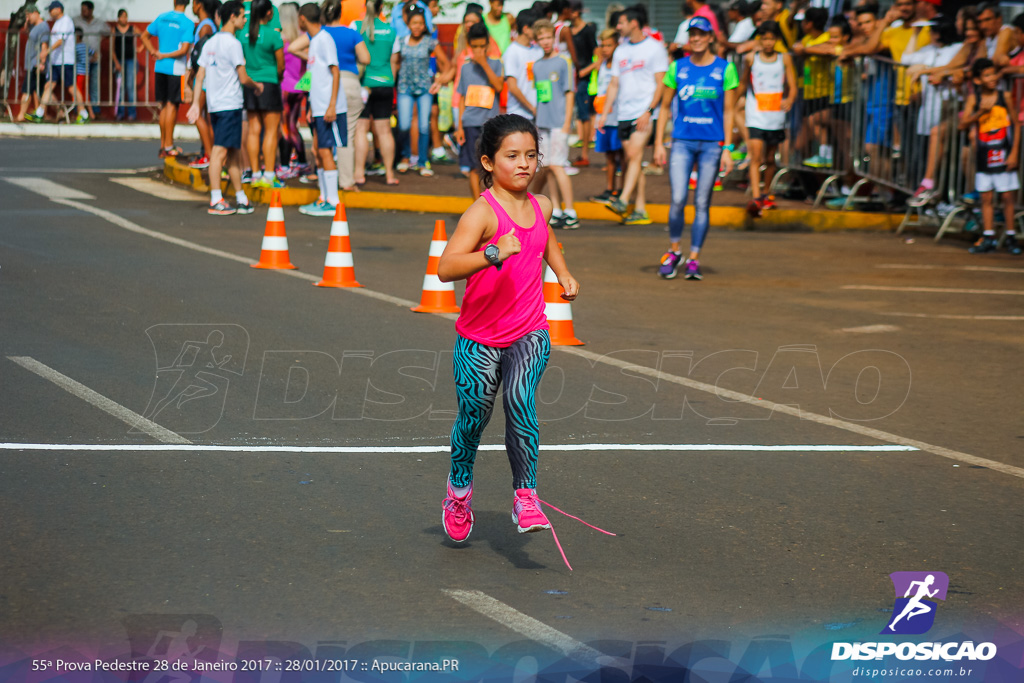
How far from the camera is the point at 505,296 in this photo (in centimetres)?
504

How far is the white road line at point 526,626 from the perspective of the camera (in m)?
4.09

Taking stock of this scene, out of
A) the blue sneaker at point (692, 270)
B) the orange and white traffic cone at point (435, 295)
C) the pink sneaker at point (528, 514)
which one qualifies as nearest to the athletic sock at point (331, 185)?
the blue sneaker at point (692, 270)

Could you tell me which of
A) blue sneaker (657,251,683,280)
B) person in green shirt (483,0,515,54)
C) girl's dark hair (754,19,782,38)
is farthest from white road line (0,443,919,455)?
person in green shirt (483,0,515,54)

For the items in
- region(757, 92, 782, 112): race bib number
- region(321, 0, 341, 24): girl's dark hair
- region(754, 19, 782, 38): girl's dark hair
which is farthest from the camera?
region(757, 92, 782, 112): race bib number

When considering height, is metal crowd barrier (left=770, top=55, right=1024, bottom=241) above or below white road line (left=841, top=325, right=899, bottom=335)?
above

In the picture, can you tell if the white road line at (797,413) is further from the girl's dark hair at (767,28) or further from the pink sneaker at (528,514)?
the girl's dark hair at (767,28)

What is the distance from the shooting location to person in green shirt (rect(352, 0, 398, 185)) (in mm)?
17391

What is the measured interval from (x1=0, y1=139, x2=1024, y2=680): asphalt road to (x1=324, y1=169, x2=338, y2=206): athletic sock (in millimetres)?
3204

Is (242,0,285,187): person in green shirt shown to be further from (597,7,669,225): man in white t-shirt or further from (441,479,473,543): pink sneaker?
(441,479,473,543): pink sneaker

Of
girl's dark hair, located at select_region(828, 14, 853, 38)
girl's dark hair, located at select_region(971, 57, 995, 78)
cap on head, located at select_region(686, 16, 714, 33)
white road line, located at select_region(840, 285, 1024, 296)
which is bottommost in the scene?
white road line, located at select_region(840, 285, 1024, 296)

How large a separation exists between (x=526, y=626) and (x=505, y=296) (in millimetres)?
1296

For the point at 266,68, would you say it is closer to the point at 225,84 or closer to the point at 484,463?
the point at 225,84

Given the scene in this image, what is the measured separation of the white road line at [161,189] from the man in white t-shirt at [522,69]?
4.44 metres

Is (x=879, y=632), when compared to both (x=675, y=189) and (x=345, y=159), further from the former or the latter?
(x=345, y=159)
